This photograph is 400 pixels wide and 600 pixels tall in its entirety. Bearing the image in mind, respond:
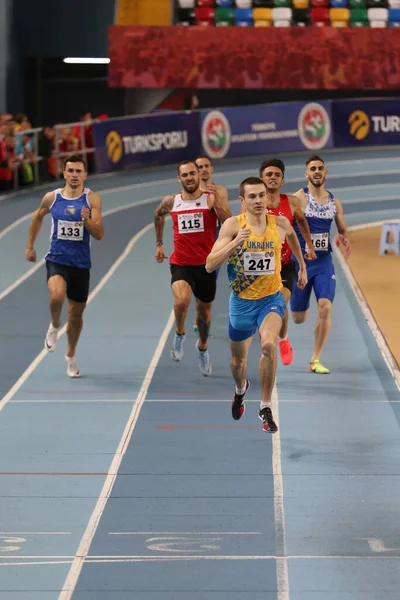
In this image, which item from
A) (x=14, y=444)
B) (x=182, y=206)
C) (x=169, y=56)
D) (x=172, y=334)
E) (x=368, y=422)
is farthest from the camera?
(x=169, y=56)

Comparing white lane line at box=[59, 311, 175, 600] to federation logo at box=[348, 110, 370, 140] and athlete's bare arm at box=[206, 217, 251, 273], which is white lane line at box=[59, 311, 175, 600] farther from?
federation logo at box=[348, 110, 370, 140]

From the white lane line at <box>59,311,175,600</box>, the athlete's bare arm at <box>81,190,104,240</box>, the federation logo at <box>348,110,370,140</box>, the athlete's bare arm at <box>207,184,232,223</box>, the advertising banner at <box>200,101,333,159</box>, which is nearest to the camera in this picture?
the white lane line at <box>59,311,175,600</box>

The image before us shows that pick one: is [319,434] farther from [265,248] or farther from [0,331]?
[0,331]

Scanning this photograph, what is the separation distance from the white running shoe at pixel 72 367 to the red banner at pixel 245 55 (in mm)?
24159

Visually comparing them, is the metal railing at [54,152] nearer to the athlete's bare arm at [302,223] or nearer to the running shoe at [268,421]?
the athlete's bare arm at [302,223]

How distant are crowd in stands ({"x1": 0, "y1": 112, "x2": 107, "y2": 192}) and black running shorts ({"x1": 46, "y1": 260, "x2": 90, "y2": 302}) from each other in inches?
510

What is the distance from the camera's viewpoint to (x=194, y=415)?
12180 mm

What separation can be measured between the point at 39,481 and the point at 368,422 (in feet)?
10.9

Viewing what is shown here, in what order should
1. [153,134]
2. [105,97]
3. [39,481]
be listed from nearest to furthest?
1. [39,481]
2. [153,134]
3. [105,97]

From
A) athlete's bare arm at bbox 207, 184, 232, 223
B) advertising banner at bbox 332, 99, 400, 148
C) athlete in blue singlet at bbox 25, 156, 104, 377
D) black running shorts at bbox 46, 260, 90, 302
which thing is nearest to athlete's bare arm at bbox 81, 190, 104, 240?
athlete in blue singlet at bbox 25, 156, 104, 377

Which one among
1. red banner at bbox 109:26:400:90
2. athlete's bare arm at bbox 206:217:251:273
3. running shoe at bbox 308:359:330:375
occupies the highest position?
red banner at bbox 109:26:400:90

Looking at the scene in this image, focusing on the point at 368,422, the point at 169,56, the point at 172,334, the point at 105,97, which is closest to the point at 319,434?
the point at 368,422

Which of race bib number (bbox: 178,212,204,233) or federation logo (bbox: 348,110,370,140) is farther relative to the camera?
federation logo (bbox: 348,110,370,140)

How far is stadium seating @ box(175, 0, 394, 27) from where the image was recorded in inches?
1506
